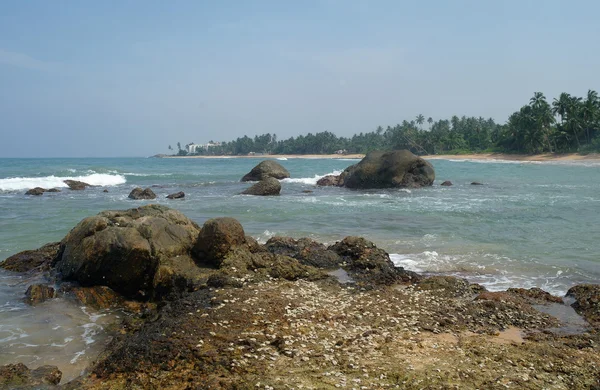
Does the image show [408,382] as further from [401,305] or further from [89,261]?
[89,261]

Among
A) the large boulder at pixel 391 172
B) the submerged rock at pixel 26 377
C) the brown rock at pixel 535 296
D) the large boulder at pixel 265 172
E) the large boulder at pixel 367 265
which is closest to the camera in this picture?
the submerged rock at pixel 26 377

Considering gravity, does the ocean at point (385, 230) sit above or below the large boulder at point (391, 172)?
below

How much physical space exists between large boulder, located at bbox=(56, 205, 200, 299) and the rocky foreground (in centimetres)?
3

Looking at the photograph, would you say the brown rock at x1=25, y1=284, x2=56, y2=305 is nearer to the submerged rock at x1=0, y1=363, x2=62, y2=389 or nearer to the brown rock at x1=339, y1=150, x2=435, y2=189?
the submerged rock at x1=0, y1=363, x2=62, y2=389

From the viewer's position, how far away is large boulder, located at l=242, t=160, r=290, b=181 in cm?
4253

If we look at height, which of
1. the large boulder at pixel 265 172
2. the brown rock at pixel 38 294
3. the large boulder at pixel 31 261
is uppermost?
the large boulder at pixel 265 172

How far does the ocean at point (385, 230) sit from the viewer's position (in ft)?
27.2

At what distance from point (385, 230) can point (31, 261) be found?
11487 mm

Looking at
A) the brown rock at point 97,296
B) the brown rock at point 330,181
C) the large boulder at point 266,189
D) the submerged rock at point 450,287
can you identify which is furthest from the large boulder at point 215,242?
the brown rock at point 330,181

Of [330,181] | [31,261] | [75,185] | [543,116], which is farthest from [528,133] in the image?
[31,261]

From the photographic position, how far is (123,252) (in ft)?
32.8

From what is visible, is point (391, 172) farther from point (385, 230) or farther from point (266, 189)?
point (385, 230)

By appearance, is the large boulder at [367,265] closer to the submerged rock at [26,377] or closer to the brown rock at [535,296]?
the brown rock at [535,296]

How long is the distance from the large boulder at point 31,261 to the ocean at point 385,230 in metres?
0.63
